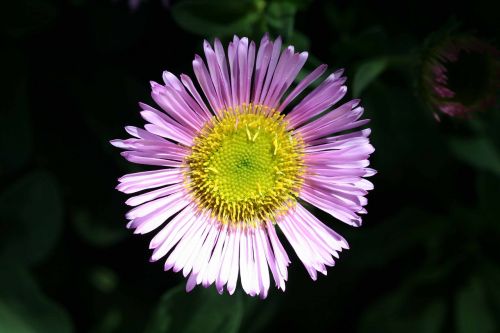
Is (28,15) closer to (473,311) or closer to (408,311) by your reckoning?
(408,311)

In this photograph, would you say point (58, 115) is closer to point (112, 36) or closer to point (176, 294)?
point (112, 36)

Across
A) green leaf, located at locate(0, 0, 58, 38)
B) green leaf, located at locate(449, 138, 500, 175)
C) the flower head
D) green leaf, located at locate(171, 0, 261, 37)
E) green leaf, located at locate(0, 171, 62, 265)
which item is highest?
green leaf, located at locate(0, 0, 58, 38)

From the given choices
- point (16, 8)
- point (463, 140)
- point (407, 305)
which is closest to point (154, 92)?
point (16, 8)

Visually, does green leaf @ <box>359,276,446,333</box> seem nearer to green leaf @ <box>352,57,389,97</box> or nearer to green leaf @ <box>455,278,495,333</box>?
green leaf @ <box>455,278,495,333</box>

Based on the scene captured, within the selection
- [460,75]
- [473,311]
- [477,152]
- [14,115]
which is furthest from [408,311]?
[14,115]

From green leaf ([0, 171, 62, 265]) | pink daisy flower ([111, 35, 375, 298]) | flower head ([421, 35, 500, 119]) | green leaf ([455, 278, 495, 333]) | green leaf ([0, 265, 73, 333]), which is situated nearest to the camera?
pink daisy flower ([111, 35, 375, 298])

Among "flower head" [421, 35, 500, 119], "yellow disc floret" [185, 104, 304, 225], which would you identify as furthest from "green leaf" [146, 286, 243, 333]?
A: "flower head" [421, 35, 500, 119]
